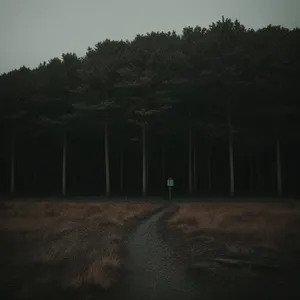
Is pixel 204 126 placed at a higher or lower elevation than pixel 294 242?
higher

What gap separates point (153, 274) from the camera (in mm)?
9648

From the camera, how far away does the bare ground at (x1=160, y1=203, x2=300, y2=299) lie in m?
8.46

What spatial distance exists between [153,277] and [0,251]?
6.49 metres

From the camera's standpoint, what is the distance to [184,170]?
2007 inches

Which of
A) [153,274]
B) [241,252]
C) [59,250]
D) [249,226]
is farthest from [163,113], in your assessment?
[153,274]

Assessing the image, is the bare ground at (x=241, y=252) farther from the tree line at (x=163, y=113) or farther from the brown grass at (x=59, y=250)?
the tree line at (x=163, y=113)

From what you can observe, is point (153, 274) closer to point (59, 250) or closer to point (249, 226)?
point (59, 250)

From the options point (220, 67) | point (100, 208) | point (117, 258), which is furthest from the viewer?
point (220, 67)

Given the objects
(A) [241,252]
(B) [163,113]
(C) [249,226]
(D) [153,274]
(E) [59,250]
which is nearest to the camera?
(D) [153,274]

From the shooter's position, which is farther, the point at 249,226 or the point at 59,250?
the point at 249,226

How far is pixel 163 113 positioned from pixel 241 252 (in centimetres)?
2982

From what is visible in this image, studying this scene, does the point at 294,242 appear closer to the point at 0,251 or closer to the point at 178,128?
the point at 0,251

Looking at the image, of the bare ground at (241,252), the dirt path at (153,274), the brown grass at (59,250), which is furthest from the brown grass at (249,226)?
the brown grass at (59,250)

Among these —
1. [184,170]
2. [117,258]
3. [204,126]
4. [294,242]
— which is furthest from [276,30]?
[117,258]
